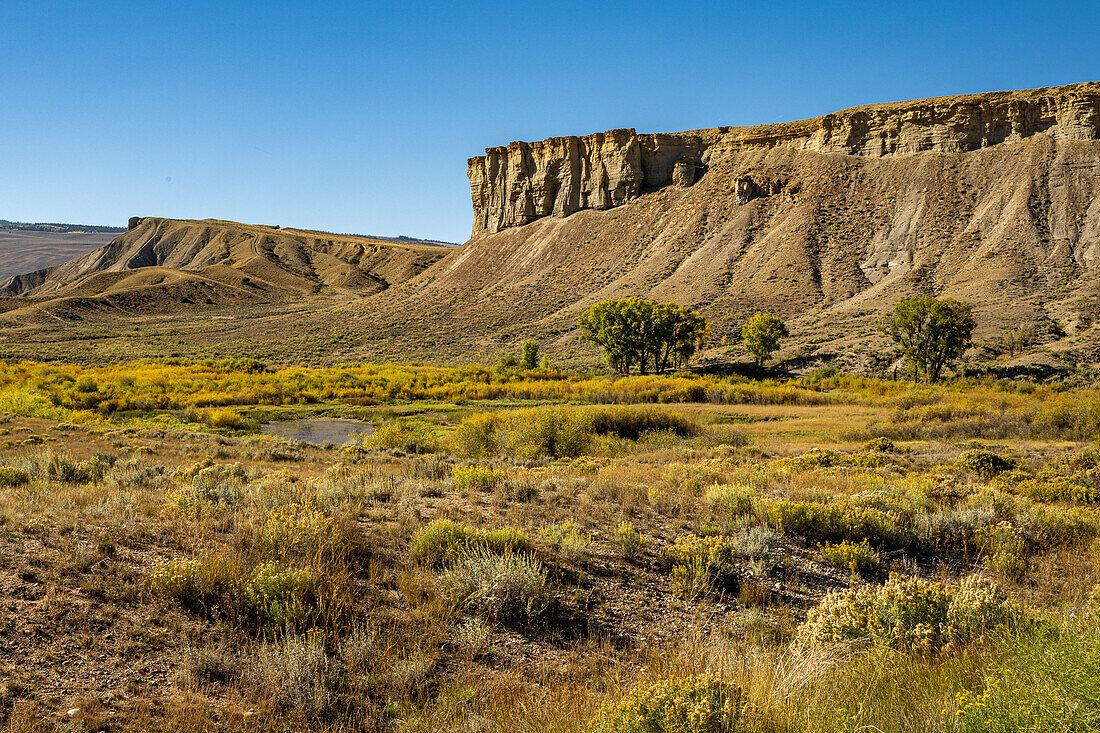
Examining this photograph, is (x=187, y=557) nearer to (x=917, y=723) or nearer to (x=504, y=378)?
(x=917, y=723)

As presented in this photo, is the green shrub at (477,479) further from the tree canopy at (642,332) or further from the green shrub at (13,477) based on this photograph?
the tree canopy at (642,332)

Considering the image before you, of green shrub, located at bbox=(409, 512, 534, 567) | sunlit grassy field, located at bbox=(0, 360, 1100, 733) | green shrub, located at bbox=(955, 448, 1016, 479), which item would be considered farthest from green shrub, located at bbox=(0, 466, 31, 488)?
green shrub, located at bbox=(955, 448, 1016, 479)

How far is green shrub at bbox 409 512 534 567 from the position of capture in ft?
19.9

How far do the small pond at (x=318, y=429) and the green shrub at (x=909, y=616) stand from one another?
22.4 metres

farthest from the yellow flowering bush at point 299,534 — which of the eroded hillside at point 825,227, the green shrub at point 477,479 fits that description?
the eroded hillside at point 825,227

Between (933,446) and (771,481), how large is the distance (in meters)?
11.6

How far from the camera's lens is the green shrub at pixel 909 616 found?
4.37 metres

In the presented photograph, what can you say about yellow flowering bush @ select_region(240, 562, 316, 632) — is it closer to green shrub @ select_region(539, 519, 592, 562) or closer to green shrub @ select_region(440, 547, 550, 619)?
green shrub @ select_region(440, 547, 550, 619)

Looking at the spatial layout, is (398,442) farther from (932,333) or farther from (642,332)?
(932,333)

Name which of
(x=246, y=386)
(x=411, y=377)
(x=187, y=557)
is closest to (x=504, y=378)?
(x=411, y=377)

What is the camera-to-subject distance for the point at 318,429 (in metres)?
28.0

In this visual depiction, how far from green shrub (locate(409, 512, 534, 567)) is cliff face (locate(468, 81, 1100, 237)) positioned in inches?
2937

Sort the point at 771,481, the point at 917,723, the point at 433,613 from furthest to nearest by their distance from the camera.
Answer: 1. the point at 771,481
2. the point at 433,613
3. the point at 917,723

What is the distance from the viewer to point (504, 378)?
40844mm
